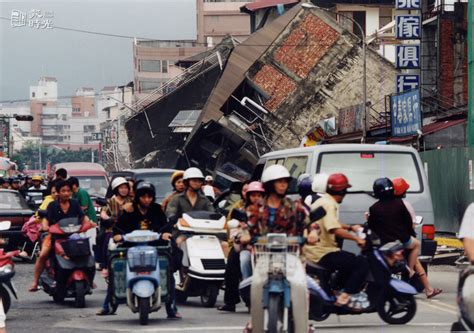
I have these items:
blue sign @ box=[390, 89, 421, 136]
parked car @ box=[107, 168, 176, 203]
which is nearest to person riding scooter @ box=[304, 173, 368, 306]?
parked car @ box=[107, 168, 176, 203]

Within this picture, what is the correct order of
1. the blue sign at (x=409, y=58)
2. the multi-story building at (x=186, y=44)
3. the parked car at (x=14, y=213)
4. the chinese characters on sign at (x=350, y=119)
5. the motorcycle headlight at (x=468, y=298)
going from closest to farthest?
the motorcycle headlight at (x=468, y=298) → the parked car at (x=14, y=213) → the blue sign at (x=409, y=58) → the chinese characters on sign at (x=350, y=119) → the multi-story building at (x=186, y=44)

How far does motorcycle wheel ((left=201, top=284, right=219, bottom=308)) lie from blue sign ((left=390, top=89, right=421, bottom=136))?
22006 millimetres

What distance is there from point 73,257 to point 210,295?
185 centimetres

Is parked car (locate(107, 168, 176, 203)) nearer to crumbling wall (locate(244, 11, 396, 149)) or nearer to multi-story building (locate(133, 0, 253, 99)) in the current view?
crumbling wall (locate(244, 11, 396, 149))

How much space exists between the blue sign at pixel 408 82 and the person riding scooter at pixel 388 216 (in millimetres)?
27565

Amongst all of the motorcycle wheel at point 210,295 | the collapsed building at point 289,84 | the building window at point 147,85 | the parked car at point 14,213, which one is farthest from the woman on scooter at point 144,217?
the building window at point 147,85

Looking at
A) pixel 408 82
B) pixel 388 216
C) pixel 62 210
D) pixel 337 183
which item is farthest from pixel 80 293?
pixel 408 82

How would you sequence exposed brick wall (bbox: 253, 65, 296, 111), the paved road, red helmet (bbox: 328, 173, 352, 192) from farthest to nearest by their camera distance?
1. exposed brick wall (bbox: 253, 65, 296, 111)
2. the paved road
3. red helmet (bbox: 328, 173, 352, 192)

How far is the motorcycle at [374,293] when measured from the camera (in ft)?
41.0

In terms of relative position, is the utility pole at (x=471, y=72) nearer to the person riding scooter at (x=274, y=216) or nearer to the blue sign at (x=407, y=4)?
the blue sign at (x=407, y=4)

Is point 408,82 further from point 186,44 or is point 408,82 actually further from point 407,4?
point 186,44

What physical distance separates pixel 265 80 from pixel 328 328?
42.5 metres

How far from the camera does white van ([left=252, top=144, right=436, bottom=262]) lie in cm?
1712

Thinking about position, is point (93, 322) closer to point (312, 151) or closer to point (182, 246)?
point (182, 246)
